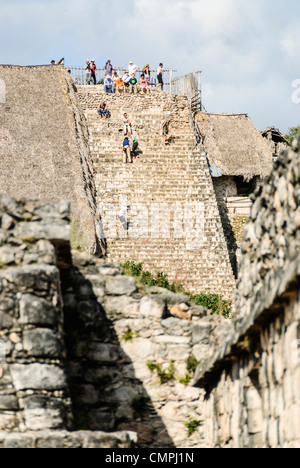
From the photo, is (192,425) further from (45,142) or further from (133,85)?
(133,85)

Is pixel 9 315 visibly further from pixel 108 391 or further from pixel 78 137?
pixel 78 137

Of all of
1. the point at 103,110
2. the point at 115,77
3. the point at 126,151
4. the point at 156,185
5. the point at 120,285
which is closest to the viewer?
the point at 120,285

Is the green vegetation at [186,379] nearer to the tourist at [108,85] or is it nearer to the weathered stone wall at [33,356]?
the weathered stone wall at [33,356]

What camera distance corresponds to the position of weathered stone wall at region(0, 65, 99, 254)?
864 inches

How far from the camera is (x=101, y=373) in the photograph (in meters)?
8.32

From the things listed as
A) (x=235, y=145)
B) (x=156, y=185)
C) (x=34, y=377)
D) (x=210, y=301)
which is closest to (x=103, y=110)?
(x=156, y=185)

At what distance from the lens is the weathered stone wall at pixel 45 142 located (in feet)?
72.0

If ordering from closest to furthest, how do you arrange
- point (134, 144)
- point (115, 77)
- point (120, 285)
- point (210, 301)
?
point (120, 285)
point (210, 301)
point (134, 144)
point (115, 77)

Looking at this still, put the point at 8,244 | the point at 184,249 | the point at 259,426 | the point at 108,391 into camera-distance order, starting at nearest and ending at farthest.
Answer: the point at 259,426, the point at 8,244, the point at 108,391, the point at 184,249

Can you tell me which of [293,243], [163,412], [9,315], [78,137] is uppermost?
[78,137]

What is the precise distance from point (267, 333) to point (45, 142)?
18.7 metres

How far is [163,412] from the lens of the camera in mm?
8367

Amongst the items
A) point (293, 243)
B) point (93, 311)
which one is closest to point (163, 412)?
point (93, 311)

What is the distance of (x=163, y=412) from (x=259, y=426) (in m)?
2.24
